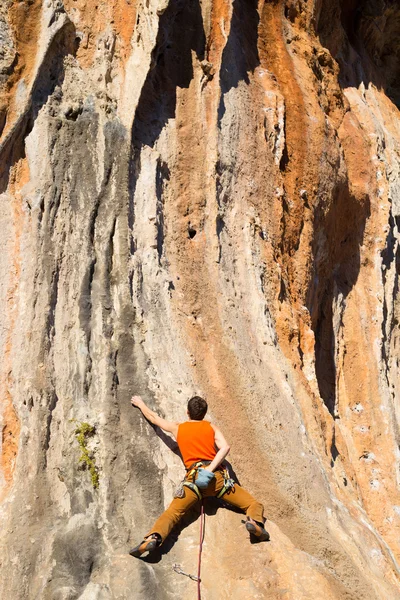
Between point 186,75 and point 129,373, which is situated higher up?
point 186,75

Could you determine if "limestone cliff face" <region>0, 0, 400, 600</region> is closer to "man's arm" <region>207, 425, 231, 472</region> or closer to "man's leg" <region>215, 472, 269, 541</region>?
"man's leg" <region>215, 472, 269, 541</region>

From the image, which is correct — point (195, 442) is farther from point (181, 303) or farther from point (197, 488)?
point (181, 303)

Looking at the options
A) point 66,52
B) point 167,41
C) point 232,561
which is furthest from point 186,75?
point 232,561

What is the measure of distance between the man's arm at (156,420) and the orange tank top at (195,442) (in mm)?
42

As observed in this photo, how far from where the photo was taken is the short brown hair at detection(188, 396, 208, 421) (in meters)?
5.02

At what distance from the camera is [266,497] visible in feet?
16.9

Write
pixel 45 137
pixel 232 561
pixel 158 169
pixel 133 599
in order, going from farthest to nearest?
1. pixel 158 169
2. pixel 45 137
3. pixel 232 561
4. pixel 133 599

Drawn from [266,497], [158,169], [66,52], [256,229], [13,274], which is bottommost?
[266,497]

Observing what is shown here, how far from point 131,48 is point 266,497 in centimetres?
415

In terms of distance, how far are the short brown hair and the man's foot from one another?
0.75 m

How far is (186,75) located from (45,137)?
1.76 metres

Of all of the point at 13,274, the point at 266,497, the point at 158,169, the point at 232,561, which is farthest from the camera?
the point at 158,169

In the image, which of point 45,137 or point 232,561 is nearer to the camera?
point 232,561

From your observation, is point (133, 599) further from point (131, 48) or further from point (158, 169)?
point (131, 48)
